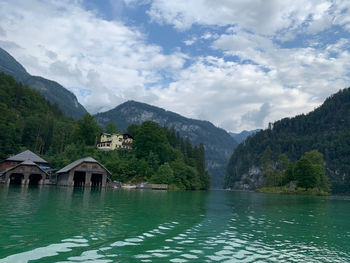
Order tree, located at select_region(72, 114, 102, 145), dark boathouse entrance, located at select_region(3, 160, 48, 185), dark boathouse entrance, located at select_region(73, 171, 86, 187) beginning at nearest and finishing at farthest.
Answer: dark boathouse entrance, located at select_region(3, 160, 48, 185)
dark boathouse entrance, located at select_region(73, 171, 86, 187)
tree, located at select_region(72, 114, 102, 145)

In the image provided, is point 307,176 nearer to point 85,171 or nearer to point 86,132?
point 85,171

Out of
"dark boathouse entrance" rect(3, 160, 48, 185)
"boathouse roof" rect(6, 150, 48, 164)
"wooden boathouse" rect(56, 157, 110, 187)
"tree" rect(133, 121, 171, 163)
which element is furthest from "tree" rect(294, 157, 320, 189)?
"boathouse roof" rect(6, 150, 48, 164)

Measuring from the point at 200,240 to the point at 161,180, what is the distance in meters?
76.1

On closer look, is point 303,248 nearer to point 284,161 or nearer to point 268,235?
point 268,235

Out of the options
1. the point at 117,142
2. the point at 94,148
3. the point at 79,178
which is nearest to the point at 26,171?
the point at 79,178

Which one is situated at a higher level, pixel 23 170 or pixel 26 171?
pixel 23 170

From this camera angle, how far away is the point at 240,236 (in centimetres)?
1593

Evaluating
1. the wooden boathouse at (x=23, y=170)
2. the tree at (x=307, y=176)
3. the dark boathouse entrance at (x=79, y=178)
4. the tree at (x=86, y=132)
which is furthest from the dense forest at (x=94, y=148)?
the tree at (x=307, y=176)

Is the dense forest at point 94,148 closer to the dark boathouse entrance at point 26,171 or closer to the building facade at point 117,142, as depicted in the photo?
the building facade at point 117,142

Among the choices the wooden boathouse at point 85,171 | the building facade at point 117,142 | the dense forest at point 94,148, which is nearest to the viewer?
the wooden boathouse at point 85,171

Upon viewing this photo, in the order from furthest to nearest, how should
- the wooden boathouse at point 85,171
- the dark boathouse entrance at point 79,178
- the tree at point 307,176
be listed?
1. the tree at point 307,176
2. the dark boathouse entrance at point 79,178
3. the wooden boathouse at point 85,171

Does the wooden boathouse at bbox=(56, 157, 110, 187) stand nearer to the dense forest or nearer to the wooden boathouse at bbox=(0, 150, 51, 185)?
the wooden boathouse at bbox=(0, 150, 51, 185)

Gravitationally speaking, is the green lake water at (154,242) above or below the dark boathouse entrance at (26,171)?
below

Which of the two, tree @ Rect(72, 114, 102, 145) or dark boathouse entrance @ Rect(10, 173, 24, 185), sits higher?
tree @ Rect(72, 114, 102, 145)
